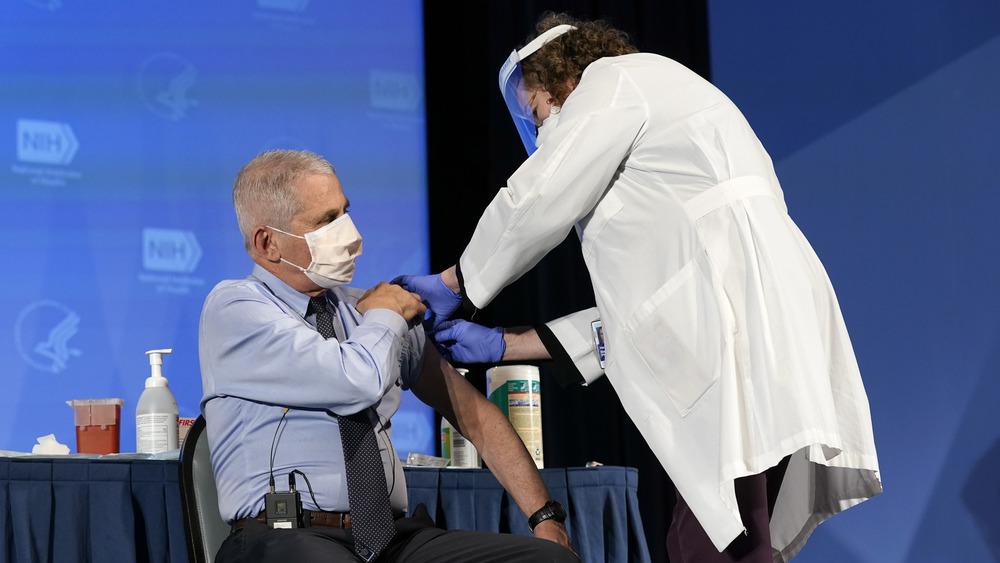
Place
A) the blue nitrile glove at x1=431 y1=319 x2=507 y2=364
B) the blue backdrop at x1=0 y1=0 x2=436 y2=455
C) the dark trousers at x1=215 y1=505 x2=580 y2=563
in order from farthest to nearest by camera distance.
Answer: the blue backdrop at x1=0 y1=0 x2=436 y2=455 < the blue nitrile glove at x1=431 y1=319 x2=507 y2=364 < the dark trousers at x1=215 y1=505 x2=580 y2=563

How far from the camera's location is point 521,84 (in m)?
2.15

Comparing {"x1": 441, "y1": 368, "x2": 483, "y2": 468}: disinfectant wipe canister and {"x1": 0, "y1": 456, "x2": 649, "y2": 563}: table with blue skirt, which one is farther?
{"x1": 441, "y1": 368, "x2": 483, "y2": 468}: disinfectant wipe canister

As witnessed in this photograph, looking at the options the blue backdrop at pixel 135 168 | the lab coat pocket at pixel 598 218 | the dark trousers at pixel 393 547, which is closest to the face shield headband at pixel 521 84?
the lab coat pocket at pixel 598 218

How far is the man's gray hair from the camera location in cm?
193

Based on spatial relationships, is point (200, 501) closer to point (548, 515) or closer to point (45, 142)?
point (548, 515)

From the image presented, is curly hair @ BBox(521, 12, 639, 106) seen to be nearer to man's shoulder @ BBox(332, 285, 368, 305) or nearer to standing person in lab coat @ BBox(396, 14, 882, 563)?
standing person in lab coat @ BBox(396, 14, 882, 563)

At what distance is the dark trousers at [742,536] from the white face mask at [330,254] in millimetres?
772

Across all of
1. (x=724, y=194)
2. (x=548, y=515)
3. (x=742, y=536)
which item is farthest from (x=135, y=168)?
(x=742, y=536)

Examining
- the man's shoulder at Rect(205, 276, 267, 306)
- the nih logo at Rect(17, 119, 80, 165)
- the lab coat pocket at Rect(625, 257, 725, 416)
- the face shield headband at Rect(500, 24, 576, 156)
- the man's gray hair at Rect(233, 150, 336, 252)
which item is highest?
the nih logo at Rect(17, 119, 80, 165)

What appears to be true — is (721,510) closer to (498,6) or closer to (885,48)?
(498,6)

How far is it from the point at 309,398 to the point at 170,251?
1.66 m

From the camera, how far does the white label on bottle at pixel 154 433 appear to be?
2.20 metres

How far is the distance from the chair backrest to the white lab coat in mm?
595

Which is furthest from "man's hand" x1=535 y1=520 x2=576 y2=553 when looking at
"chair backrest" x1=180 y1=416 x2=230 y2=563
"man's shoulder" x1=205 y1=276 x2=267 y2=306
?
"man's shoulder" x1=205 y1=276 x2=267 y2=306
